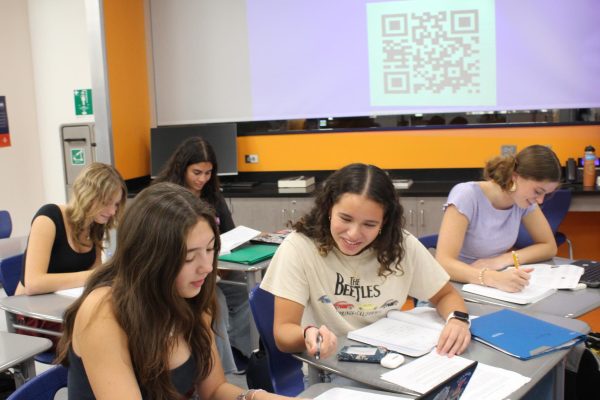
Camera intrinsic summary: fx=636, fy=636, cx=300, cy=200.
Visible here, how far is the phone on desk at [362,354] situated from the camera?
189 centimetres

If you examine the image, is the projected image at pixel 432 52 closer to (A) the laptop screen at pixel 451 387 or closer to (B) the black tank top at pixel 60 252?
(B) the black tank top at pixel 60 252

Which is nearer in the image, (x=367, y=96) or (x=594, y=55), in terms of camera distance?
(x=594, y=55)

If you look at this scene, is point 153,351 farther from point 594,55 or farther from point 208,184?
point 594,55

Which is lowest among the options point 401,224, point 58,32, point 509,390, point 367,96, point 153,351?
point 509,390

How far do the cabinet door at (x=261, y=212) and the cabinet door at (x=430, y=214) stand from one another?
3.50 ft

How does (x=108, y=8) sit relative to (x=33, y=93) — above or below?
above

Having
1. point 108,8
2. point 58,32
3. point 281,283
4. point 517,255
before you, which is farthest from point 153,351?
point 58,32

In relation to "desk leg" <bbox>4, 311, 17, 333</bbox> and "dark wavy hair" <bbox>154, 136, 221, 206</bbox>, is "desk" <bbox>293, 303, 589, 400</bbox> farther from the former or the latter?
"dark wavy hair" <bbox>154, 136, 221, 206</bbox>

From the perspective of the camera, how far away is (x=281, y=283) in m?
2.18

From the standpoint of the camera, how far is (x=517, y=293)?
2557 millimetres

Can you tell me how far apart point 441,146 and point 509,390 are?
360 centimetres

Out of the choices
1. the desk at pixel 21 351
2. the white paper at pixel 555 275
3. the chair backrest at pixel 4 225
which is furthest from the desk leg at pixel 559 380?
the chair backrest at pixel 4 225

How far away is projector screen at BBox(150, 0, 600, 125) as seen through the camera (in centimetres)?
478

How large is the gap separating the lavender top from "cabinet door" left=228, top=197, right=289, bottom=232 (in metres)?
2.26
